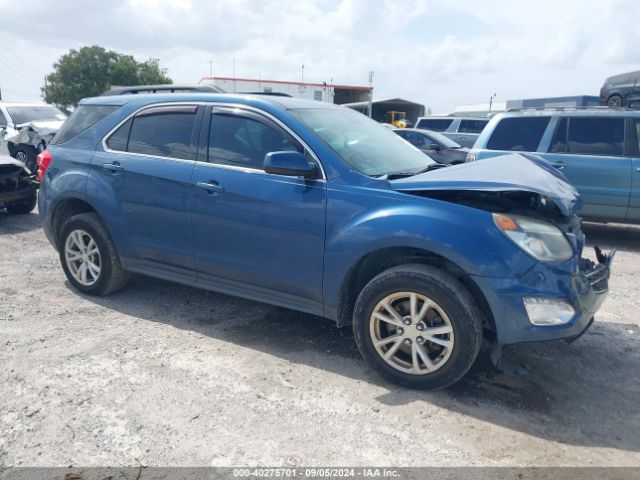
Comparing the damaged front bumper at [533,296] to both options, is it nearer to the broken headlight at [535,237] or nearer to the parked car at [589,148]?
the broken headlight at [535,237]

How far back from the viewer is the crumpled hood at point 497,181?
125 inches

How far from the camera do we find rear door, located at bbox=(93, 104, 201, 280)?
4.20 metres

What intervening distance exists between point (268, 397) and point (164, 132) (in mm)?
2389

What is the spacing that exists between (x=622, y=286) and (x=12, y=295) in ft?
20.1

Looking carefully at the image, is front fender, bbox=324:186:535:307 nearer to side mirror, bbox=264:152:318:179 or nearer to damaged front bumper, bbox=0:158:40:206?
side mirror, bbox=264:152:318:179

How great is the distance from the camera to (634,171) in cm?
713

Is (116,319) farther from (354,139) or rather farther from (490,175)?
(490,175)

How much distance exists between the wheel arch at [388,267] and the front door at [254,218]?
194 mm

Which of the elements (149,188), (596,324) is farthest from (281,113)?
(596,324)

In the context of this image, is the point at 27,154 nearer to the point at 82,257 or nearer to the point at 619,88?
the point at 82,257

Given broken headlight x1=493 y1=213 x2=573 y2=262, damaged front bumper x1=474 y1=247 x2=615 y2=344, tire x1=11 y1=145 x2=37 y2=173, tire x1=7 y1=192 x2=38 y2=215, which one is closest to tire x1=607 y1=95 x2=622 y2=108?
broken headlight x1=493 y1=213 x2=573 y2=262

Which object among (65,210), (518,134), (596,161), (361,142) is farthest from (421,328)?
(518,134)

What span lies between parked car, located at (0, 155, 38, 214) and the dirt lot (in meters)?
4.23

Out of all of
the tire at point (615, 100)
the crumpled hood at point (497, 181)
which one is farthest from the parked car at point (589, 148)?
the tire at point (615, 100)
